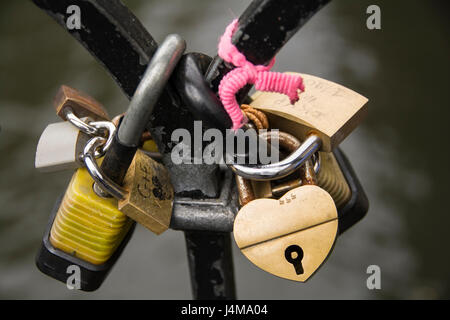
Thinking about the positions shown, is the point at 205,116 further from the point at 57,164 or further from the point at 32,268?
the point at 32,268

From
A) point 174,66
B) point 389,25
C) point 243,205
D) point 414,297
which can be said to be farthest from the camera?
point 389,25

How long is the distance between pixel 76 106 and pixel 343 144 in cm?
102

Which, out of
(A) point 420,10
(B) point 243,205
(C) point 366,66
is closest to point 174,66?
(B) point 243,205

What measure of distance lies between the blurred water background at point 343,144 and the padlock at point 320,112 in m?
0.80

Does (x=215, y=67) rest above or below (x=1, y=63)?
above

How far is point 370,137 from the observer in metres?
1.46

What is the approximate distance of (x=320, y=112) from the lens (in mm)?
503

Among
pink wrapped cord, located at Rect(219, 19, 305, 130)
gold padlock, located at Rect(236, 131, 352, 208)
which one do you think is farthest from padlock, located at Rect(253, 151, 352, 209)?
pink wrapped cord, located at Rect(219, 19, 305, 130)

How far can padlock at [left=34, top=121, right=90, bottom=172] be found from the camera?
0.51 meters

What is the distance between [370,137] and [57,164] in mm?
1120

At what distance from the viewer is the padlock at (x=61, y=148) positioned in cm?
51

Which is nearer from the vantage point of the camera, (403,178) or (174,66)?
(174,66)

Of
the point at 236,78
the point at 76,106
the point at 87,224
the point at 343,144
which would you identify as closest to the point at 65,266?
the point at 87,224

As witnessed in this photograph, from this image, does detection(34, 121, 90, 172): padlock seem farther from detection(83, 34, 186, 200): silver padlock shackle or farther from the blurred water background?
the blurred water background
